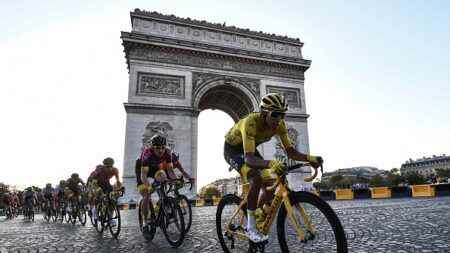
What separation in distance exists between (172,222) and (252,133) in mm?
2321

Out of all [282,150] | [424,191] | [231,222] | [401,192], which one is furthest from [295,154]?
[282,150]

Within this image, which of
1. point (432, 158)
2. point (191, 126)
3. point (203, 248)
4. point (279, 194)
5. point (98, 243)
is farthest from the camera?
point (432, 158)

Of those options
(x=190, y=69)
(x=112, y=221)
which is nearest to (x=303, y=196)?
(x=112, y=221)

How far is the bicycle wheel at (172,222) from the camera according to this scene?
4.25 metres

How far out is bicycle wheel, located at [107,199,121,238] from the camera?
5775 mm

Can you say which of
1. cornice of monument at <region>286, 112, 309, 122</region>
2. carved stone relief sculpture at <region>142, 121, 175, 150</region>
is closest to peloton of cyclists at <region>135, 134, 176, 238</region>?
carved stone relief sculpture at <region>142, 121, 175, 150</region>

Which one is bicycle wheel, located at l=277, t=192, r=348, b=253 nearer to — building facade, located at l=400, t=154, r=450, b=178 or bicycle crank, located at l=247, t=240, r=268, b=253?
bicycle crank, located at l=247, t=240, r=268, b=253

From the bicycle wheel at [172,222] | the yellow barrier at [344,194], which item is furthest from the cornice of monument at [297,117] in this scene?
the bicycle wheel at [172,222]

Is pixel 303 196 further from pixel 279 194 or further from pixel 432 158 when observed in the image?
pixel 432 158

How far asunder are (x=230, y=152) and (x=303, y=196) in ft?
4.23

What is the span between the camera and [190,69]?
2477 centimetres

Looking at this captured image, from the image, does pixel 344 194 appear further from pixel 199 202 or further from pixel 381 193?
pixel 199 202

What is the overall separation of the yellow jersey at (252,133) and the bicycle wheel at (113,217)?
3.40 m

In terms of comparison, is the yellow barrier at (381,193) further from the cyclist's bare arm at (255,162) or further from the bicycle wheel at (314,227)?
the cyclist's bare arm at (255,162)
